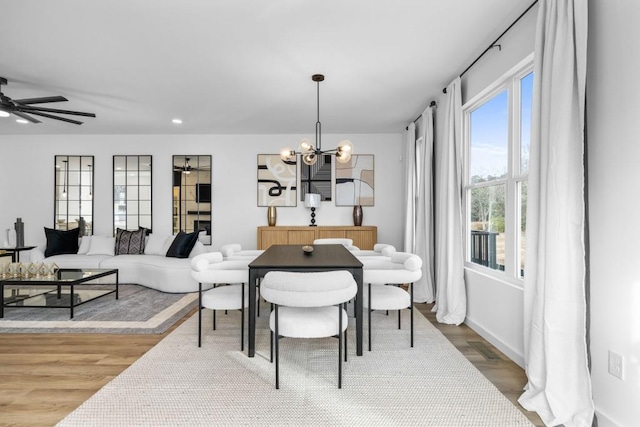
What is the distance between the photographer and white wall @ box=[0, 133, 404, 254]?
647 centimetres

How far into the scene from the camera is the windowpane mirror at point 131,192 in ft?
21.4

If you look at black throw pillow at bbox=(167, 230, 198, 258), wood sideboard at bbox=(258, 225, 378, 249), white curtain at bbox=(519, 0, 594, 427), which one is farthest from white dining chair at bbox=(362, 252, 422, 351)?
black throw pillow at bbox=(167, 230, 198, 258)

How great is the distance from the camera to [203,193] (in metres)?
6.53

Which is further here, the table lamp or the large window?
the table lamp

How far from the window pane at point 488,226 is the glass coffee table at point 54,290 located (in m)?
4.32

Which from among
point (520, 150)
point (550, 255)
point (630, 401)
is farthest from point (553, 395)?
point (520, 150)

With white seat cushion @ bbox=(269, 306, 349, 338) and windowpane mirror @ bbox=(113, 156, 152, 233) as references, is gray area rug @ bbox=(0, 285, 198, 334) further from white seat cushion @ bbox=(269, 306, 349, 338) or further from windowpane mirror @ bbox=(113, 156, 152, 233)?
windowpane mirror @ bbox=(113, 156, 152, 233)

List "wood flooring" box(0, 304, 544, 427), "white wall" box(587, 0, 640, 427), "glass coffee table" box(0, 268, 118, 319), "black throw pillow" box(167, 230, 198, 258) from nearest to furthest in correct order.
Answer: "white wall" box(587, 0, 640, 427) → "wood flooring" box(0, 304, 544, 427) → "glass coffee table" box(0, 268, 118, 319) → "black throw pillow" box(167, 230, 198, 258)

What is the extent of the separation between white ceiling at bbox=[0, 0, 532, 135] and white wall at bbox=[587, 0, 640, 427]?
2.87 ft

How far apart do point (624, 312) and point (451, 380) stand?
1112mm

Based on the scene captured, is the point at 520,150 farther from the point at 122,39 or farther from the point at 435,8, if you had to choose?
the point at 122,39

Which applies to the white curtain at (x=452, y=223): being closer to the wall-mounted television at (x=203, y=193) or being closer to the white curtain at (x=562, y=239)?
the white curtain at (x=562, y=239)

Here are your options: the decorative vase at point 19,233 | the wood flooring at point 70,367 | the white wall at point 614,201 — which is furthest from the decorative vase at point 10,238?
the white wall at point 614,201

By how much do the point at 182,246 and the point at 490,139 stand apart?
183 inches
